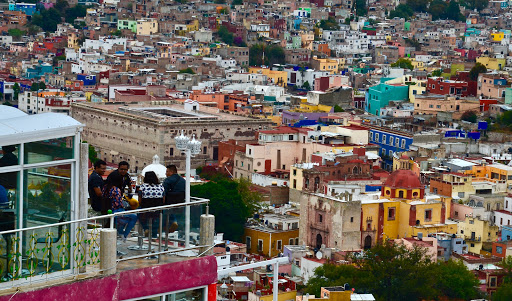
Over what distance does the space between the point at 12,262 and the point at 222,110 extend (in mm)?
42510

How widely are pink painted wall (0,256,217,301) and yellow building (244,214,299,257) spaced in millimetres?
23235

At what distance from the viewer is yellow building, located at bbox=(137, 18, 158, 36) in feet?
242

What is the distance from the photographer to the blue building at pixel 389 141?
41091 mm

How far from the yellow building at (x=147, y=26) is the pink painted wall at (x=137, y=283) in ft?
224

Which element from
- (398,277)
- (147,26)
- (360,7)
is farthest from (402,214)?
(360,7)

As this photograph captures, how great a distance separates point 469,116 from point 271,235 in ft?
62.8

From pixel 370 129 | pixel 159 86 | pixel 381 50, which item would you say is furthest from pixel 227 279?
pixel 381 50

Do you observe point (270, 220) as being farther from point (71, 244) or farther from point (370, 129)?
point (71, 244)

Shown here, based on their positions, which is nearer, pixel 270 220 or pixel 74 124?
pixel 74 124

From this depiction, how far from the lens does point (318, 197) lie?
29000 mm

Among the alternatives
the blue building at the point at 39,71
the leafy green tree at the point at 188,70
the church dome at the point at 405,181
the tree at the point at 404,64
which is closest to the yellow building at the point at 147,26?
the blue building at the point at 39,71

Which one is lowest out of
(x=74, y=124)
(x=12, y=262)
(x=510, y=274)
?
(x=510, y=274)

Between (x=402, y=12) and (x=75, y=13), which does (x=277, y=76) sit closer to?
(x=75, y=13)

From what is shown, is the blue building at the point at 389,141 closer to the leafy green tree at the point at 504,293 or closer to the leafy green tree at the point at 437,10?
the leafy green tree at the point at 504,293
